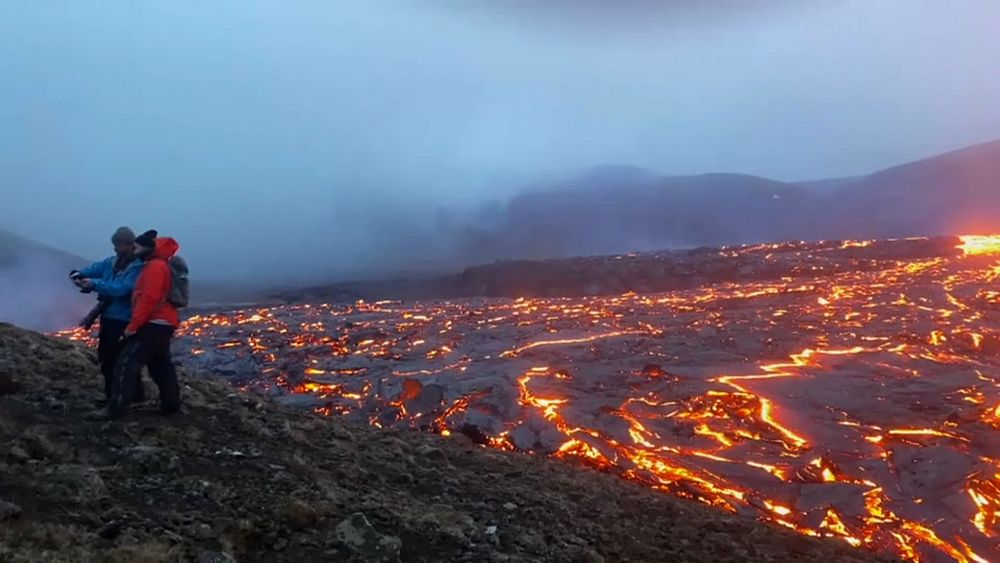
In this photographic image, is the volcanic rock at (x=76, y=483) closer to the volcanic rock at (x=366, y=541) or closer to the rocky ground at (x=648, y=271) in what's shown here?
the volcanic rock at (x=366, y=541)

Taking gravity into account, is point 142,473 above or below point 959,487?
above

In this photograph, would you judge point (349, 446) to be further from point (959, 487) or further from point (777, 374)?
point (777, 374)

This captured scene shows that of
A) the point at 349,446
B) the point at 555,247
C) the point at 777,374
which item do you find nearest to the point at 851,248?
the point at 777,374

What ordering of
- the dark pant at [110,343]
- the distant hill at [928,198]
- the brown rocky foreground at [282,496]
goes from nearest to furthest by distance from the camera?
the brown rocky foreground at [282,496] → the dark pant at [110,343] → the distant hill at [928,198]

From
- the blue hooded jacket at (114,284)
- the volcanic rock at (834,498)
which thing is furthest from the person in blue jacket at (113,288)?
the volcanic rock at (834,498)

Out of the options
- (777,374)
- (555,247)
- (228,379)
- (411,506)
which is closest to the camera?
(411,506)

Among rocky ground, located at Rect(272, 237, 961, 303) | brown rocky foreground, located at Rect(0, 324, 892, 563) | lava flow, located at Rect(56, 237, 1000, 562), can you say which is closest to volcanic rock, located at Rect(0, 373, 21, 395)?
brown rocky foreground, located at Rect(0, 324, 892, 563)

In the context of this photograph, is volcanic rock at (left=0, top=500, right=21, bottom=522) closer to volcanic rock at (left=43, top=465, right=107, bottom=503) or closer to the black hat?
volcanic rock at (left=43, top=465, right=107, bottom=503)

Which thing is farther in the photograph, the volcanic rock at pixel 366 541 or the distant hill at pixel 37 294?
the distant hill at pixel 37 294
